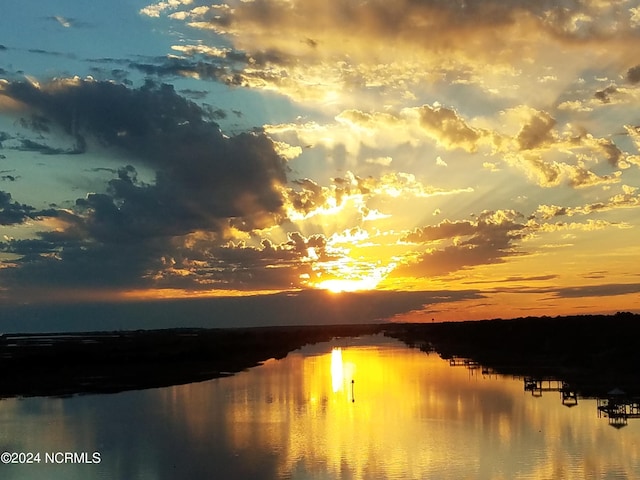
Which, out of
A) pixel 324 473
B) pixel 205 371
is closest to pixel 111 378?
pixel 205 371

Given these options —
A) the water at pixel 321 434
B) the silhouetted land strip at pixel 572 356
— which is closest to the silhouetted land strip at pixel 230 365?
the silhouetted land strip at pixel 572 356

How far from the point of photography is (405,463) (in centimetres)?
3391

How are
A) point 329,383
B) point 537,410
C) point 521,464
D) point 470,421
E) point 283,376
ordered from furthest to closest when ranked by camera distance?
point 283,376 < point 329,383 < point 537,410 < point 470,421 < point 521,464

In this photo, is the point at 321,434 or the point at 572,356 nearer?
the point at 321,434

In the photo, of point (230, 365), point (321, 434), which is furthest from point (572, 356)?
point (321, 434)

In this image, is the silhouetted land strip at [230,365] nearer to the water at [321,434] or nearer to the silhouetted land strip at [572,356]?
the silhouetted land strip at [572,356]

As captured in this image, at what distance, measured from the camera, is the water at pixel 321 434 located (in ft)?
109

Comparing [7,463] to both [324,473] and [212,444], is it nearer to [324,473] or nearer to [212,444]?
[212,444]

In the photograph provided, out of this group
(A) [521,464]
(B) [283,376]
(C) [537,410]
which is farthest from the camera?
(B) [283,376]

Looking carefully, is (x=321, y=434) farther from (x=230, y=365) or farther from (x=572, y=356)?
(x=572, y=356)

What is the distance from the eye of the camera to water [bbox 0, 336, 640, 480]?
109 feet

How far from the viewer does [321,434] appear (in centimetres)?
4212

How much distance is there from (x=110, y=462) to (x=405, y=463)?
15393mm

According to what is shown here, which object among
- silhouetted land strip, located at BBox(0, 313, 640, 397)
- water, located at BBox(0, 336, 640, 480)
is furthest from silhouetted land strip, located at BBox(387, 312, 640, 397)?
water, located at BBox(0, 336, 640, 480)
